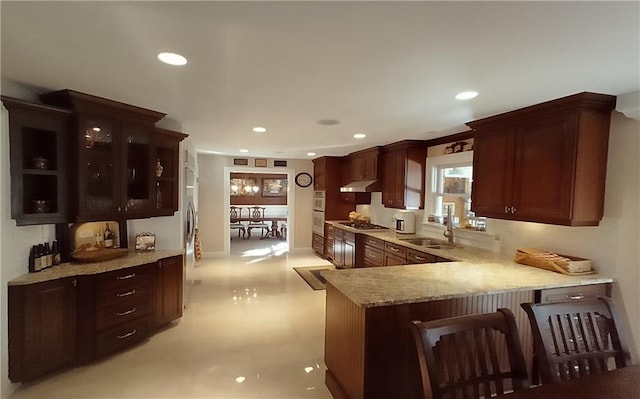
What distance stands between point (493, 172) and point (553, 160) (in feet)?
1.89

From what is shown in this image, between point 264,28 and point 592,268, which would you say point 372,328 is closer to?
point 264,28

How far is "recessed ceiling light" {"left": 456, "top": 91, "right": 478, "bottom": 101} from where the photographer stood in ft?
7.79

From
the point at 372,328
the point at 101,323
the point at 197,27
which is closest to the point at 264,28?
the point at 197,27

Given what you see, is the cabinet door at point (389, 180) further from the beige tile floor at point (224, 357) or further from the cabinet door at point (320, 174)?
the beige tile floor at point (224, 357)

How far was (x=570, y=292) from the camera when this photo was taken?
2.49 m

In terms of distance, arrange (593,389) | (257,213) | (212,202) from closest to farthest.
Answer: (593,389)
(212,202)
(257,213)

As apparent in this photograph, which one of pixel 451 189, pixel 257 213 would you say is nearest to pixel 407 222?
pixel 451 189

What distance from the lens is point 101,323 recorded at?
2.74 meters

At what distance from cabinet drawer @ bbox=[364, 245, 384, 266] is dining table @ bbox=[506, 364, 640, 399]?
3308 mm

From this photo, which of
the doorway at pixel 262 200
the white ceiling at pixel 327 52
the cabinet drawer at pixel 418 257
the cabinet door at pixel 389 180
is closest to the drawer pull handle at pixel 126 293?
the white ceiling at pixel 327 52

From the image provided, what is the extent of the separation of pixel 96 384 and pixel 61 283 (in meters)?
0.83

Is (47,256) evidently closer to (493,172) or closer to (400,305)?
(400,305)

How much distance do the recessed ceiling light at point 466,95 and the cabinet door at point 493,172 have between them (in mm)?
793

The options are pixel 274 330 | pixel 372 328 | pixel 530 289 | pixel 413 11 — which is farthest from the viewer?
pixel 274 330
